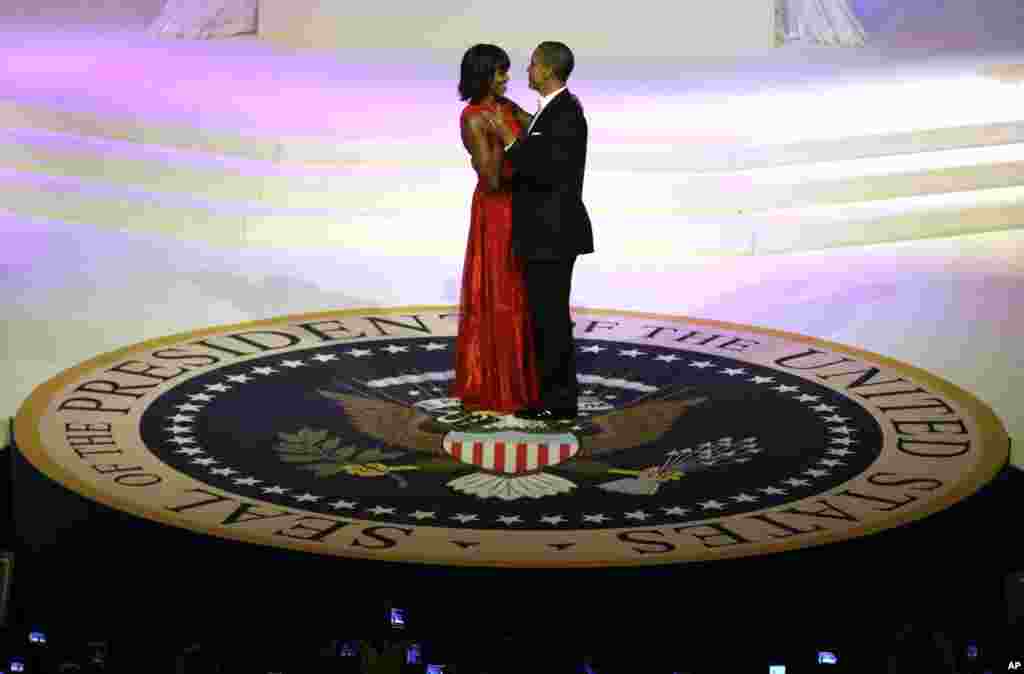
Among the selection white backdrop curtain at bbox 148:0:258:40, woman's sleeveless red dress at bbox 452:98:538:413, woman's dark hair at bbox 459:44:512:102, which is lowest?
woman's sleeveless red dress at bbox 452:98:538:413

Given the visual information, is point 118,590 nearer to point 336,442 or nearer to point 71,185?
point 336,442

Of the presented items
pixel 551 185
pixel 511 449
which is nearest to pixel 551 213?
pixel 551 185

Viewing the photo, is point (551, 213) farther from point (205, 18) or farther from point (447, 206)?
point (205, 18)

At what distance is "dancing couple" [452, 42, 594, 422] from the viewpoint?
707 centimetres

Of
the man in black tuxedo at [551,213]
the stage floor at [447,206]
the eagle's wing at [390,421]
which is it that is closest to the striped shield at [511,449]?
the eagle's wing at [390,421]

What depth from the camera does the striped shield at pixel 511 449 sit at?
6836 mm

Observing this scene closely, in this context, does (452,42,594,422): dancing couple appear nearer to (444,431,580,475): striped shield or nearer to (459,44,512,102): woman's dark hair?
(459,44,512,102): woman's dark hair

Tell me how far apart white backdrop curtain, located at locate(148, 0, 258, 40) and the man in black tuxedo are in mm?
8185

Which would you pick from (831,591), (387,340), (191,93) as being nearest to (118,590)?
(831,591)

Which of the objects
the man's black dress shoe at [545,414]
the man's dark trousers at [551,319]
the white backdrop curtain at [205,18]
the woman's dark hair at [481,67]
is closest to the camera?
the woman's dark hair at [481,67]

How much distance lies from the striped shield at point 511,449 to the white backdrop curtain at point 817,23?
8739 mm

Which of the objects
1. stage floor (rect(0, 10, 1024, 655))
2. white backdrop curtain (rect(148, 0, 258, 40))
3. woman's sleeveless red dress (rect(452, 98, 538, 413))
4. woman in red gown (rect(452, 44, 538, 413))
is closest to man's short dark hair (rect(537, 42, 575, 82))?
woman in red gown (rect(452, 44, 538, 413))

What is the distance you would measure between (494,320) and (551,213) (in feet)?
1.47

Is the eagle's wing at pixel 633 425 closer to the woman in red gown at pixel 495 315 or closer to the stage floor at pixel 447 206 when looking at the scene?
the woman in red gown at pixel 495 315
